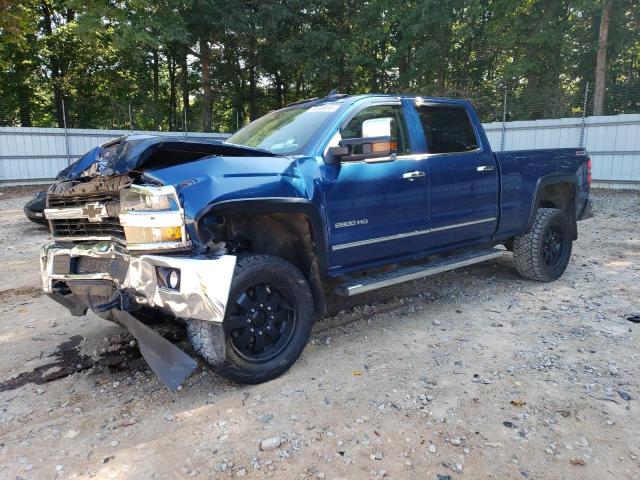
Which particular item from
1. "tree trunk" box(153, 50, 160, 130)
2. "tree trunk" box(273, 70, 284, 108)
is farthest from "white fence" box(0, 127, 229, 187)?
"tree trunk" box(273, 70, 284, 108)

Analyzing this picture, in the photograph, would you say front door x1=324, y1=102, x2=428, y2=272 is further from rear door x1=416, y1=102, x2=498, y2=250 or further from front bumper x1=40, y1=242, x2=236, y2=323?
front bumper x1=40, y1=242, x2=236, y2=323

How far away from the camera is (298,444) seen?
2.53 meters

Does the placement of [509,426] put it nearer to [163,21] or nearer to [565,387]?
[565,387]

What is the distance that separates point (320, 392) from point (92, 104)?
22.7m

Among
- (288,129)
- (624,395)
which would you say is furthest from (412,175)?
(624,395)

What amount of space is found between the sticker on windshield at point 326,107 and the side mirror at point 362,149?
48 centimetres

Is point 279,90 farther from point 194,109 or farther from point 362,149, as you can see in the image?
point 362,149

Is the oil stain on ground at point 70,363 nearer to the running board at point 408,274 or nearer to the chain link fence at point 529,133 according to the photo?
the running board at point 408,274

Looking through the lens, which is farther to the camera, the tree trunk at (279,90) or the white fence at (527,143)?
the tree trunk at (279,90)

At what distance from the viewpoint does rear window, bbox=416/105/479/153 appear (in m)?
4.37

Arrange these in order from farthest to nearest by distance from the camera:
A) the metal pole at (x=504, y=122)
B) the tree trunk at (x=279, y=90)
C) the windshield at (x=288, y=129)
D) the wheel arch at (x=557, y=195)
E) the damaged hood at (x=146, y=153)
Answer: the tree trunk at (x=279, y=90), the metal pole at (x=504, y=122), the wheel arch at (x=557, y=195), the windshield at (x=288, y=129), the damaged hood at (x=146, y=153)

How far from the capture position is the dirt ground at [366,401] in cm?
238

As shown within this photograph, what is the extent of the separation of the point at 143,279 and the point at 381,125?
2.08 m

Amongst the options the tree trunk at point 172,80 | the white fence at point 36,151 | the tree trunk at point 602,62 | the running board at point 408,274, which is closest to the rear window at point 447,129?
the running board at point 408,274
